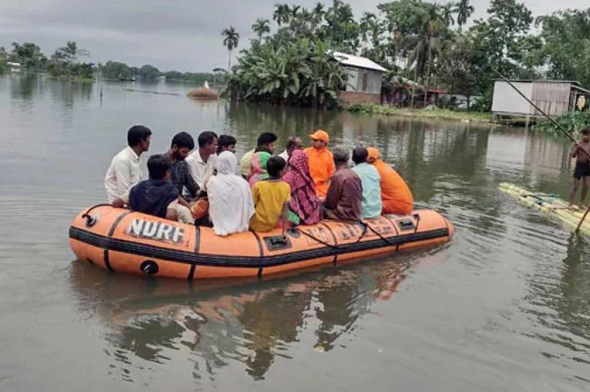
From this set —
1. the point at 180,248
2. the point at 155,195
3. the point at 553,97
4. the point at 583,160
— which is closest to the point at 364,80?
the point at 553,97

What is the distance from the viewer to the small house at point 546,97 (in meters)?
35.7

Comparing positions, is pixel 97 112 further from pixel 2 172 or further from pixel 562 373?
pixel 562 373

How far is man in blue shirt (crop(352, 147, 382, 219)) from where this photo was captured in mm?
8141

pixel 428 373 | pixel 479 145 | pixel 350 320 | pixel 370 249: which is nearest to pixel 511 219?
pixel 370 249

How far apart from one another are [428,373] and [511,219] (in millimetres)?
6490

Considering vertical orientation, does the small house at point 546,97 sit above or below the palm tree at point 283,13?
below

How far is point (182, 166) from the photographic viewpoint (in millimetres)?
7410

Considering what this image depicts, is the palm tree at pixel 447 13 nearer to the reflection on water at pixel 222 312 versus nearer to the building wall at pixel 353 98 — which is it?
the building wall at pixel 353 98

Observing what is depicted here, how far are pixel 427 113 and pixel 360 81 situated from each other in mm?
7614

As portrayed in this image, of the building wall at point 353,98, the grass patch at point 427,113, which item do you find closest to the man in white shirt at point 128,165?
the grass patch at point 427,113

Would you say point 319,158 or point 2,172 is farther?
point 2,172

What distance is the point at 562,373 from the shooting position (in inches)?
197

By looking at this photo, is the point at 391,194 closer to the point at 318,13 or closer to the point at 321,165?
the point at 321,165

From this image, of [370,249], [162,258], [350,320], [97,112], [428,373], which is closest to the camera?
[428,373]
